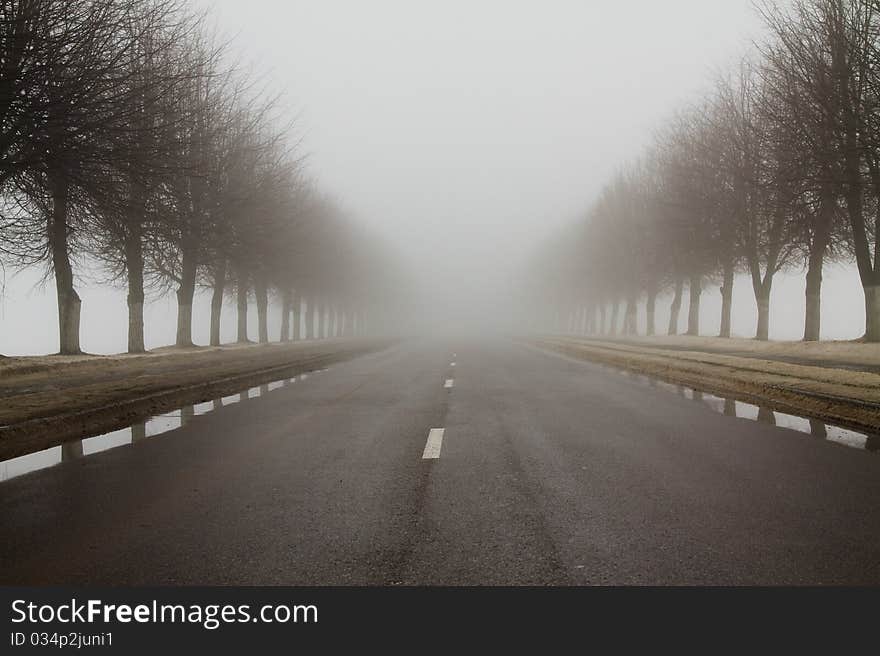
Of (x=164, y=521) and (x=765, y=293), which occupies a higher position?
(x=765, y=293)

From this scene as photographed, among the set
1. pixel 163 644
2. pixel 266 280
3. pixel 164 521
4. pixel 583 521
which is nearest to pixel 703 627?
pixel 583 521

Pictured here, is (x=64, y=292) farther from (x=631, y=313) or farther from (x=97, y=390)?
(x=631, y=313)

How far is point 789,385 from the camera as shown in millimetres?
10148

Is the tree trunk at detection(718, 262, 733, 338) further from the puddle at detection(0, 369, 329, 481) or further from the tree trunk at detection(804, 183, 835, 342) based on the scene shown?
the puddle at detection(0, 369, 329, 481)

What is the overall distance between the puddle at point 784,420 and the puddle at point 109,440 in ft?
27.2

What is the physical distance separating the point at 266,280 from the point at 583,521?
33784 millimetres

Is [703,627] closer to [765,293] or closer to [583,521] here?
[583,521]

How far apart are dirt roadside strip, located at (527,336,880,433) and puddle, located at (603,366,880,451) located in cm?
27

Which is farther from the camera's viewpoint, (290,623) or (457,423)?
(457,423)

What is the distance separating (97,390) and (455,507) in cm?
871

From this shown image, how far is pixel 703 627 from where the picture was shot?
266 centimetres

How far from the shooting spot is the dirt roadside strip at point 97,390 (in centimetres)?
729

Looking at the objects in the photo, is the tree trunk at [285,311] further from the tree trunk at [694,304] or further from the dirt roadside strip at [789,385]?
the dirt roadside strip at [789,385]

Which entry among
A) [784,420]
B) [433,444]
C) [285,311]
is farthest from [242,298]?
[784,420]
